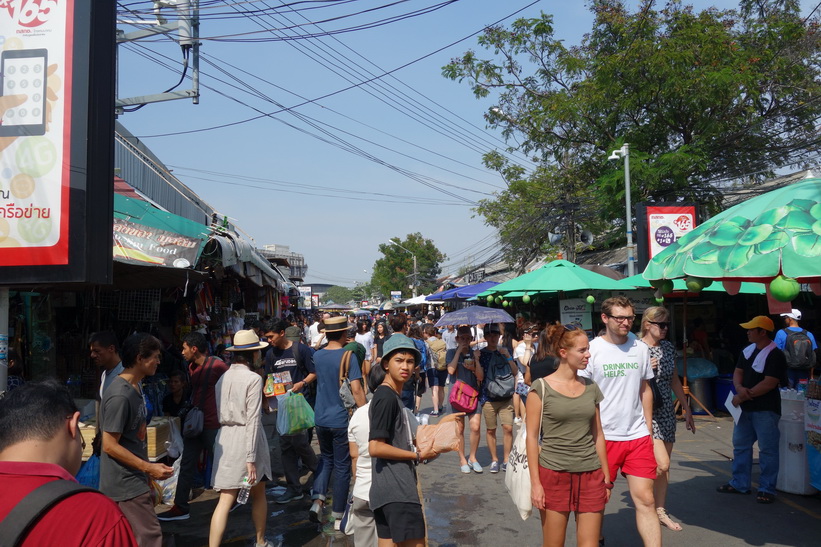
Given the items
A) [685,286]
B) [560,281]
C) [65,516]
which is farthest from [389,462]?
[560,281]

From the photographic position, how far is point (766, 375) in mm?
6258

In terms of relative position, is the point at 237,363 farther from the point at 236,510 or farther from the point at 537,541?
the point at 537,541

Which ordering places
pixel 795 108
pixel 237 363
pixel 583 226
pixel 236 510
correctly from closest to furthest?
pixel 237 363 → pixel 236 510 → pixel 795 108 → pixel 583 226

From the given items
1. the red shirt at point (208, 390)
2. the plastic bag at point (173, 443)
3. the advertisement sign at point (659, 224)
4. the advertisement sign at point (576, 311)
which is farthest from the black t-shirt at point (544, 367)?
the advertisement sign at point (576, 311)

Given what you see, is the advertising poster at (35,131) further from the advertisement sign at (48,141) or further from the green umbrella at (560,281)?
the green umbrella at (560,281)

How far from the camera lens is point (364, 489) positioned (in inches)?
162

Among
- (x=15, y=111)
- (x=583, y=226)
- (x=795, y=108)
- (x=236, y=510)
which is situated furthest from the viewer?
(x=583, y=226)

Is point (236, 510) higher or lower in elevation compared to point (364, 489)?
lower

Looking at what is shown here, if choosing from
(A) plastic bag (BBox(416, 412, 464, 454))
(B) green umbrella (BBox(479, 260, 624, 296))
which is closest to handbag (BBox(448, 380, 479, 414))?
(A) plastic bag (BBox(416, 412, 464, 454))

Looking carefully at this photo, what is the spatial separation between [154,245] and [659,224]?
1090 cm

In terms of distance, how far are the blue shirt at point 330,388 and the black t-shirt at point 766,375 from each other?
3865 mm

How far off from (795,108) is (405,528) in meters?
19.6

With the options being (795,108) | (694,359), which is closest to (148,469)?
(694,359)

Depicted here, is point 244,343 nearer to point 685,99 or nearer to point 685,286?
point 685,286
